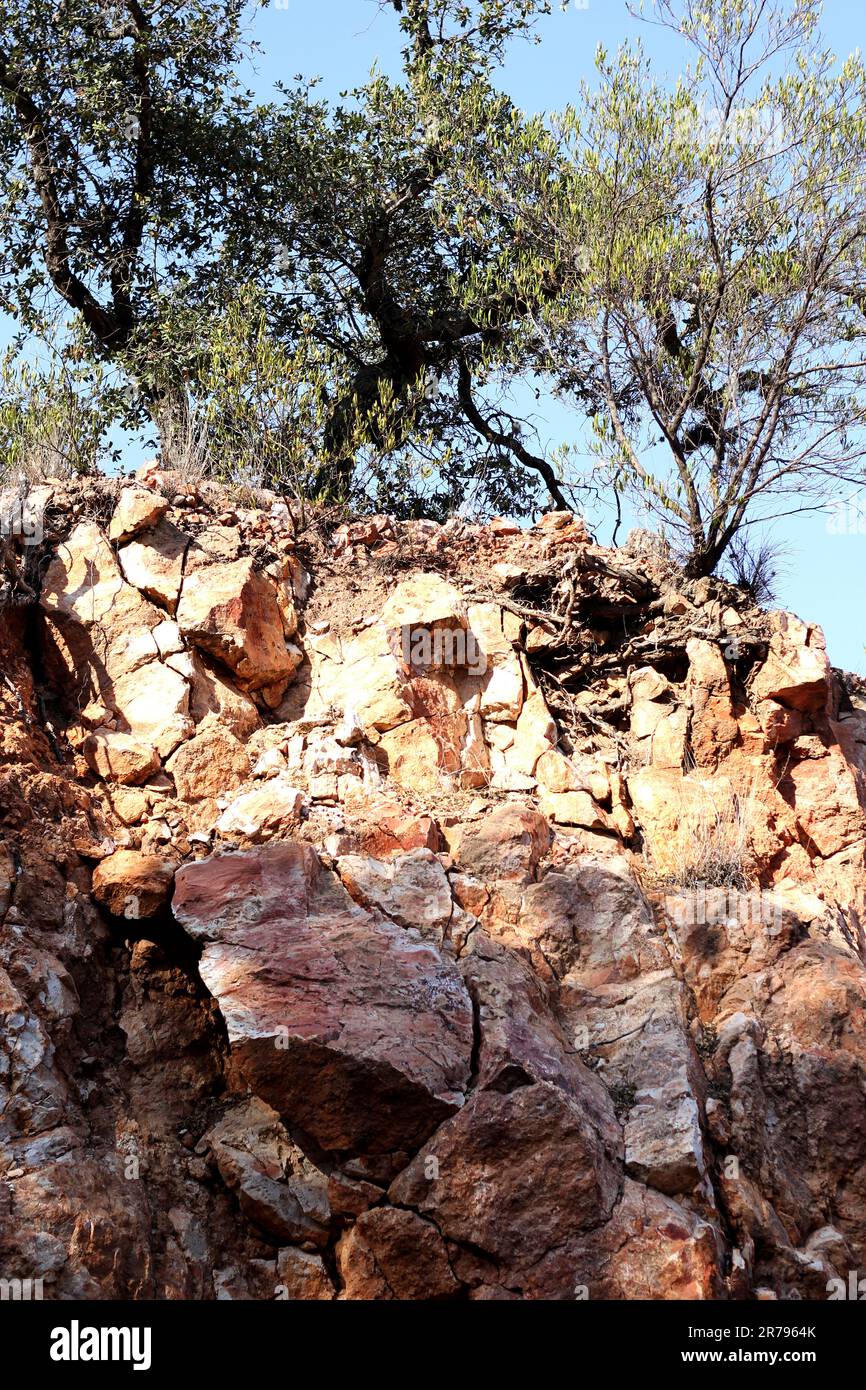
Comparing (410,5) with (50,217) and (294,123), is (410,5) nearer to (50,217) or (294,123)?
(294,123)

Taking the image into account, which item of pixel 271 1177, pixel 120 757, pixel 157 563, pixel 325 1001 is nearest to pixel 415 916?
pixel 325 1001

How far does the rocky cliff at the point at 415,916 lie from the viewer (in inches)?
246

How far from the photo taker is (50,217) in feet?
44.0

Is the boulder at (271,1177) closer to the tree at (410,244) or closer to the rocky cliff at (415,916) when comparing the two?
the rocky cliff at (415,916)

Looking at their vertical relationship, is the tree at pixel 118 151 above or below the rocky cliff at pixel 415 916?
above

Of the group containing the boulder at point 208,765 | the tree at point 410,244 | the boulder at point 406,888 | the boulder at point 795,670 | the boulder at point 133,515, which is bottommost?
the boulder at point 406,888

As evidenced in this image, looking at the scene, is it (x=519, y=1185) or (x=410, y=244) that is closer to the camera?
(x=519, y=1185)

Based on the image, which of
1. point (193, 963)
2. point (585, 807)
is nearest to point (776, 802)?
point (585, 807)

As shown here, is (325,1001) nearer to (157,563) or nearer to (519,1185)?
(519,1185)

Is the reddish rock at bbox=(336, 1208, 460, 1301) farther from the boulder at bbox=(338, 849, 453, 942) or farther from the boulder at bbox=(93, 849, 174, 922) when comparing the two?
the boulder at bbox=(93, 849, 174, 922)

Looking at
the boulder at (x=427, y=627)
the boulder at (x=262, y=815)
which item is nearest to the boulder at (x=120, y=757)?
the boulder at (x=262, y=815)

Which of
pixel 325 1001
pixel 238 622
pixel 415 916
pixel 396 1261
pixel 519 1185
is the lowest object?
pixel 396 1261

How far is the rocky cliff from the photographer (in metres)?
6.24

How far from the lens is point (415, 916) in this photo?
24.1 ft
